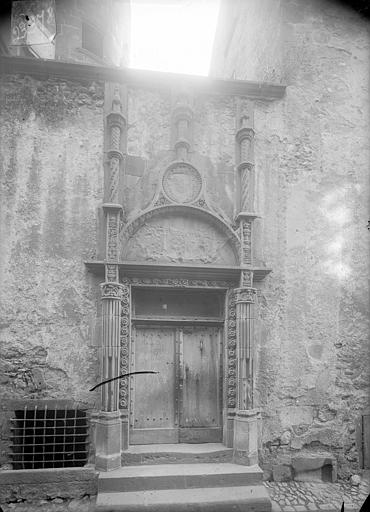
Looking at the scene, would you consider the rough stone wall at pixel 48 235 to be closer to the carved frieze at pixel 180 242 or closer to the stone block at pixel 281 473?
the carved frieze at pixel 180 242

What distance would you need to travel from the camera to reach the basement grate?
4758 mm

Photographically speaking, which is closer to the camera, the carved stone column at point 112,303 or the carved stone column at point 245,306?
the carved stone column at point 112,303

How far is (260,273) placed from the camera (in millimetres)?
5379

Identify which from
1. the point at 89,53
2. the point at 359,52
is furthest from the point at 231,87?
the point at 89,53

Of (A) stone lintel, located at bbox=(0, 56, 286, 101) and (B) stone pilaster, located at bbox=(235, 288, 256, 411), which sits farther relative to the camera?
(A) stone lintel, located at bbox=(0, 56, 286, 101)

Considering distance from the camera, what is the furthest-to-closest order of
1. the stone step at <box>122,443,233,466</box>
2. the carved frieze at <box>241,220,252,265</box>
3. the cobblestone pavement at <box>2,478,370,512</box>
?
1. the carved frieze at <box>241,220,252,265</box>
2. the stone step at <box>122,443,233,466</box>
3. the cobblestone pavement at <box>2,478,370,512</box>

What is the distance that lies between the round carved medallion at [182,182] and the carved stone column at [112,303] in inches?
26.1

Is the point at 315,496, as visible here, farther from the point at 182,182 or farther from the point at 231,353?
the point at 182,182

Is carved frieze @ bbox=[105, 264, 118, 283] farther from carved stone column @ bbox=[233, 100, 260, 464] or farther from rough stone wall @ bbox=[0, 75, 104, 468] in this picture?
carved stone column @ bbox=[233, 100, 260, 464]

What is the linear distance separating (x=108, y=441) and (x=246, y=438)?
171 centimetres

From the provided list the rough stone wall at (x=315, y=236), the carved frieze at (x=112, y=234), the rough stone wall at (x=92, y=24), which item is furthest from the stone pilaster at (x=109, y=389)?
the rough stone wall at (x=92, y=24)

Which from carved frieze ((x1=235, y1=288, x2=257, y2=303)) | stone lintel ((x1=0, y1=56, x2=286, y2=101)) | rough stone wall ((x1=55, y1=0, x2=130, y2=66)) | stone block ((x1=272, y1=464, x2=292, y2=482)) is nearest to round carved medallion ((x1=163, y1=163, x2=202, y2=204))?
stone lintel ((x1=0, y1=56, x2=286, y2=101))

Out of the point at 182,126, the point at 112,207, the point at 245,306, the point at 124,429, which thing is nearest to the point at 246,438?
the point at 124,429

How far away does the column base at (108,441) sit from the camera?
4691 mm
